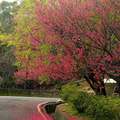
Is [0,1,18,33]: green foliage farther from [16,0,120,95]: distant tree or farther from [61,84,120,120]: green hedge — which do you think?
[16,0,120,95]: distant tree

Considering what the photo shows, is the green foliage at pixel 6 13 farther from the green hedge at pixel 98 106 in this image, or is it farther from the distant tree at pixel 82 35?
the distant tree at pixel 82 35

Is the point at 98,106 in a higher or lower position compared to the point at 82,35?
lower

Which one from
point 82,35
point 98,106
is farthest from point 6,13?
point 98,106

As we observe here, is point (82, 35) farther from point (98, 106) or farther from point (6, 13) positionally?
point (6, 13)

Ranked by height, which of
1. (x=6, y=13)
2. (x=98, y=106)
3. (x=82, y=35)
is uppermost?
(x=6, y=13)

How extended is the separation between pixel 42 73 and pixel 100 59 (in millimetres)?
3459

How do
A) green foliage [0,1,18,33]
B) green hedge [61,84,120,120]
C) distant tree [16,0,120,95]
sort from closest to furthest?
green hedge [61,84,120,120] < distant tree [16,0,120,95] < green foliage [0,1,18,33]

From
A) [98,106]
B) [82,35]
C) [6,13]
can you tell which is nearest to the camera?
[98,106]

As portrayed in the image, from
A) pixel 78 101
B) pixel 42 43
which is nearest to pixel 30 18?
pixel 42 43

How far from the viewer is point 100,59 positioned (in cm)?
1856

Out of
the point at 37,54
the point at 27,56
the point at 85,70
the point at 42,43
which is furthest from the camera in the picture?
the point at 27,56

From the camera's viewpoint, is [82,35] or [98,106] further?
[82,35]

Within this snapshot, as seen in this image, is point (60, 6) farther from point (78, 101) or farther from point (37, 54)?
point (37, 54)

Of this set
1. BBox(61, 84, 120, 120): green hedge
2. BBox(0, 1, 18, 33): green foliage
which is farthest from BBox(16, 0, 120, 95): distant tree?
BBox(0, 1, 18, 33): green foliage
